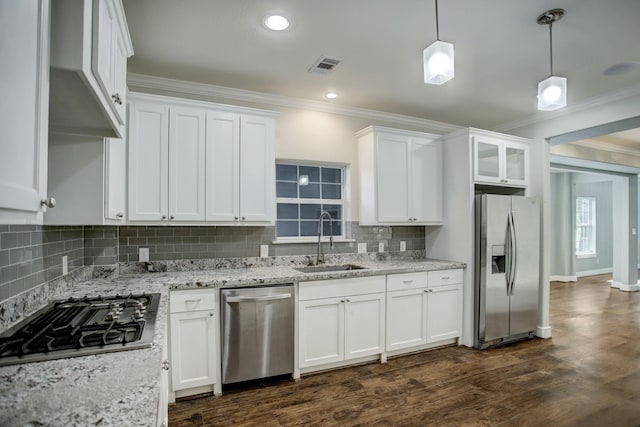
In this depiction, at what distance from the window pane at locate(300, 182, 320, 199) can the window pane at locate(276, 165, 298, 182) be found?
0.44ft

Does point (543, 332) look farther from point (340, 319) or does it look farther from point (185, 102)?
point (185, 102)

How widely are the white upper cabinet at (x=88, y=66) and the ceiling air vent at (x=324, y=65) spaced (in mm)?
1425

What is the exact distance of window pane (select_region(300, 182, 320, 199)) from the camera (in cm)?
374

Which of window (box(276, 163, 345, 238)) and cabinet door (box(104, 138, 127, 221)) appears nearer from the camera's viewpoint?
cabinet door (box(104, 138, 127, 221))

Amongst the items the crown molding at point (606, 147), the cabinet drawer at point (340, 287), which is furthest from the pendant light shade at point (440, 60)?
the crown molding at point (606, 147)

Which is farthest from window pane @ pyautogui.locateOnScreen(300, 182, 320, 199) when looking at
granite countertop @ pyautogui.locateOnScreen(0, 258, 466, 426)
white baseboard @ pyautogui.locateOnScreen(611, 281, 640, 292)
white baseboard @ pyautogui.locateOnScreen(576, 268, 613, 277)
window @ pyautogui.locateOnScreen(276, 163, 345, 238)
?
white baseboard @ pyautogui.locateOnScreen(576, 268, 613, 277)

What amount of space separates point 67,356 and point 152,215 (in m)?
1.70

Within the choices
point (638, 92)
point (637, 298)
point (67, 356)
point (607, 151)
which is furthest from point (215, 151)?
point (637, 298)

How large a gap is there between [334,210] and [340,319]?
130 cm

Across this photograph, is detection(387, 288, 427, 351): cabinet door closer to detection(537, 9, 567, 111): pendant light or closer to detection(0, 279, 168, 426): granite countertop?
detection(537, 9, 567, 111): pendant light

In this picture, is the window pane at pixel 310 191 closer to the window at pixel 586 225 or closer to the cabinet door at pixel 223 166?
the cabinet door at pixel 223 166

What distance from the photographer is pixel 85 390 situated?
940 mm

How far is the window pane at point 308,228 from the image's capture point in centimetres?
372

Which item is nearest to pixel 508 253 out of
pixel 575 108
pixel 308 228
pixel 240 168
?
pixel 575 108
